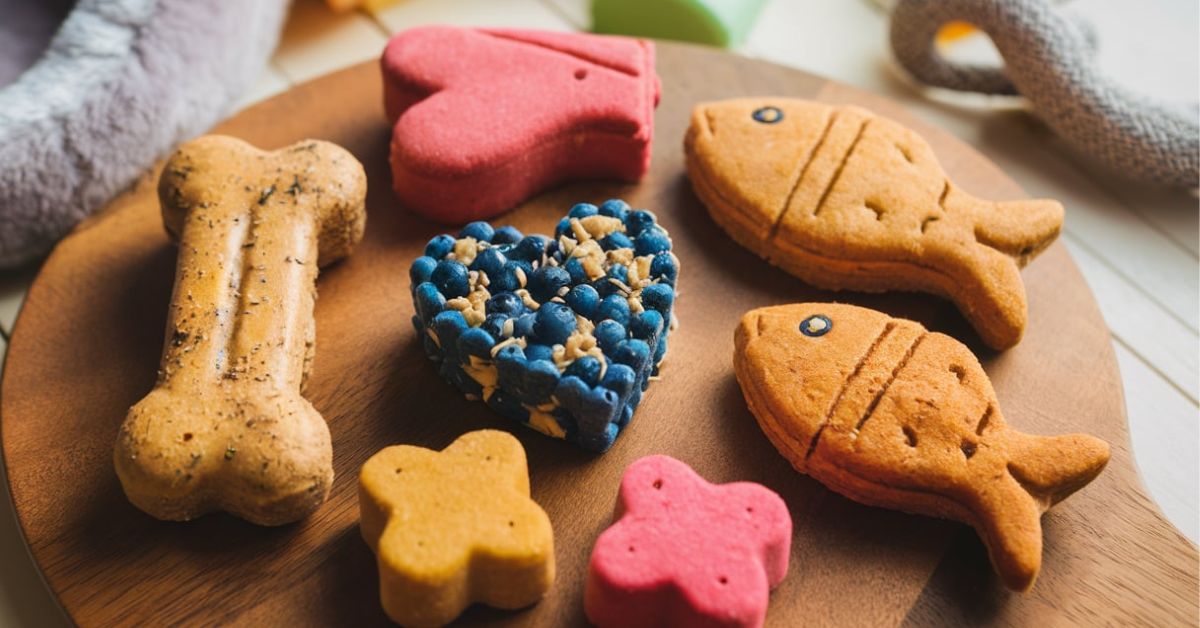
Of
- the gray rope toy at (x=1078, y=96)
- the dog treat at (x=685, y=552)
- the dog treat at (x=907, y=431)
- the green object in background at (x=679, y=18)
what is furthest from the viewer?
the green object in background at (x=679, y=18)

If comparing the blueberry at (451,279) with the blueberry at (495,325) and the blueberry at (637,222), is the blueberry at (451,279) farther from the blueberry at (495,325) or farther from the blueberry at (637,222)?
the blueberry at (637,222)

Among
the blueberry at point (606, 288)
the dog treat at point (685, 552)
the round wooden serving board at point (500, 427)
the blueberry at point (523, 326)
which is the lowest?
the round wooden serving board at point (500, 427)

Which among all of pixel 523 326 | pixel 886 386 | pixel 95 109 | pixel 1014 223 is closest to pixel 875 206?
pixel 1014 223

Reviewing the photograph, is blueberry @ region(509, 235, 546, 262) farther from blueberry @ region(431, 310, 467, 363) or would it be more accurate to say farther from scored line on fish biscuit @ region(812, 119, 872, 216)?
scored line on fish biscuit @ region(812, 119, 872, 216)

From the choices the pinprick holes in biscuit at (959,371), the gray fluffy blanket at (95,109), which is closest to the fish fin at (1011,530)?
the pinprick holes in biscuit at (959,371)

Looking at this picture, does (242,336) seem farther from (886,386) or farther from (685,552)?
(886,386)

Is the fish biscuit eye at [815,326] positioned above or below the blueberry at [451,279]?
below

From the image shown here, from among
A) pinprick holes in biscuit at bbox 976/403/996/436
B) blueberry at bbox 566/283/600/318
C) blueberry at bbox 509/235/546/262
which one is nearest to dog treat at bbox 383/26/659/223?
blueberry at bbox 509/235/546/262
